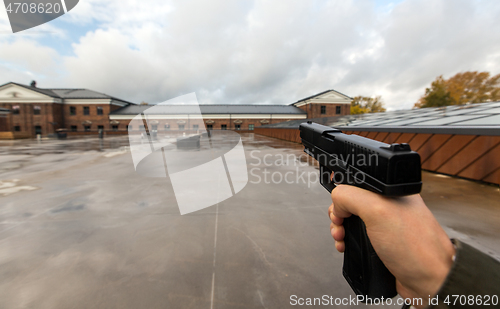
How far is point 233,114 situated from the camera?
166 ft

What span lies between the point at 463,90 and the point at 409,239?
5660 cm

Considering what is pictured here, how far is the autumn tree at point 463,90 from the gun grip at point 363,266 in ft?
174

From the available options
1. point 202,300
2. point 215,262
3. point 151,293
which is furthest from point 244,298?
point 151,293

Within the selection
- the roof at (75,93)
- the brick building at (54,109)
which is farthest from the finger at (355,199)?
the roof at (75,93)

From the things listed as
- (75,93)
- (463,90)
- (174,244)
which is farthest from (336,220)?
(75,93)

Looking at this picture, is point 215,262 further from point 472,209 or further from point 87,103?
point 87,103

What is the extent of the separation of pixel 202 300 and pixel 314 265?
4.75 feet

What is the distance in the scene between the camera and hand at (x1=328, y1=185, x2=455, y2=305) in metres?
0.88

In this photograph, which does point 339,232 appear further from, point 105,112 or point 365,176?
point 105,112

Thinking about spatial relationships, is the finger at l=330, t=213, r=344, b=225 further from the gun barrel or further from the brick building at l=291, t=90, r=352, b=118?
the brick building at l=291, t=90, r=352, b=118

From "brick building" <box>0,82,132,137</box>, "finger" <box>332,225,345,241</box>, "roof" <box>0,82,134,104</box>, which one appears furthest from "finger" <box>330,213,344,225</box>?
"roof" <box>0,82,134,104</box>

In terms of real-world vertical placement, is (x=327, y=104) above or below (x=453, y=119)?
above

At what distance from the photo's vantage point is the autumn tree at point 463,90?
1422 inches

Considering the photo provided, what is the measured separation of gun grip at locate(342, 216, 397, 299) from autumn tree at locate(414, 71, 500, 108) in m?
53.0
